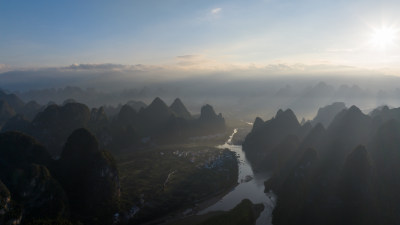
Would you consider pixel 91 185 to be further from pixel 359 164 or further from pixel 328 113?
pixel 328 113

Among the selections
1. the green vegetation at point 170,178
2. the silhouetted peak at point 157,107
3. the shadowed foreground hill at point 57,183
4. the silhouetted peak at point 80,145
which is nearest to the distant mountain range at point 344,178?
the green vegetation at point 170,178

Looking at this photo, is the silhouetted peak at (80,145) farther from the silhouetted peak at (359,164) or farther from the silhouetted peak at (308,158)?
the silhouetted peak at (359,164)

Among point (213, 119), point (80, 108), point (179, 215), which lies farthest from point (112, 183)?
point (213, 119)

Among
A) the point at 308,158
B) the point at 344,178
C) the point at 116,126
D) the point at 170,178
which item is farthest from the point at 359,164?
the point at 116,126

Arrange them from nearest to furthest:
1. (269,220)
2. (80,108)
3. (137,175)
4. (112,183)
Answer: (269,220) < (112,183) < (137,175) < (80,108)

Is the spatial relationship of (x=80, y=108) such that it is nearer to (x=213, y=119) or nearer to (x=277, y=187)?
(x=213, y=119)
